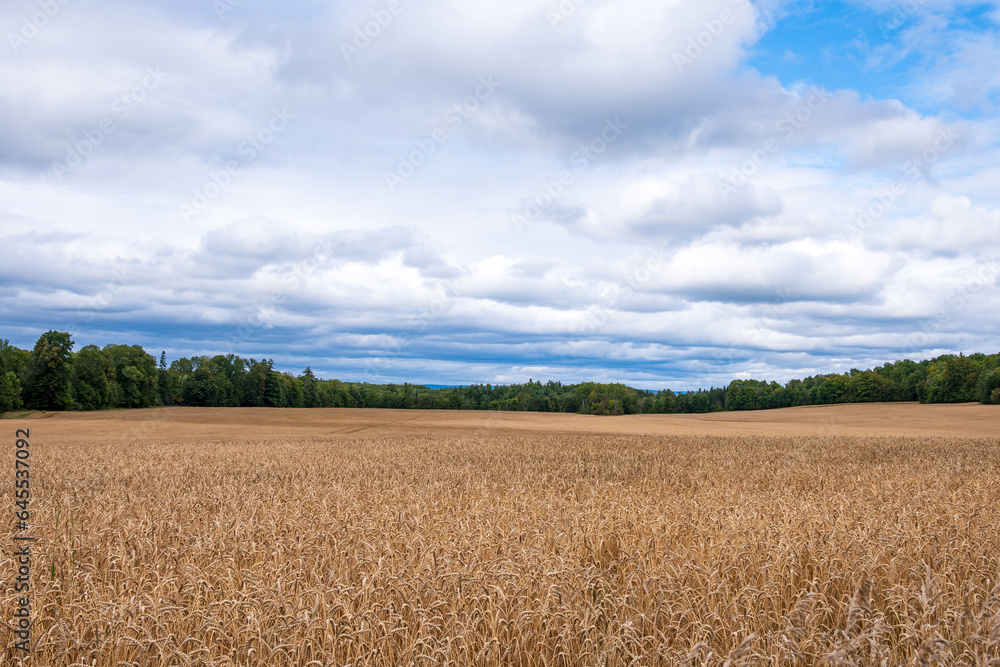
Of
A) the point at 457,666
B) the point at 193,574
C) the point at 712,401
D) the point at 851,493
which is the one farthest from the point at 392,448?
the point at 712,401

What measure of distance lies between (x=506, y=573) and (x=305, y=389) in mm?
121604

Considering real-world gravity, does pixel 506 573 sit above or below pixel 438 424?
above

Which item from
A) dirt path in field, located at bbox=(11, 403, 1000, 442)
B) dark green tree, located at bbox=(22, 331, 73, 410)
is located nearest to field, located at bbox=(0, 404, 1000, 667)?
dirt path in field, located at bbox=(11, 403, 1000, 442)

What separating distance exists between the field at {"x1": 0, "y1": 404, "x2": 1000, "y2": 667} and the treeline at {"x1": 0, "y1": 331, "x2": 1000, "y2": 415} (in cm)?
7597

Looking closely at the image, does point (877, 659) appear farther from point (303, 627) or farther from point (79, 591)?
point (79, 591)

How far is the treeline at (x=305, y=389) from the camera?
74.2m

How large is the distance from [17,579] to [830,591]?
25.8 feet

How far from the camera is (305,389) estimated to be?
119938 mm

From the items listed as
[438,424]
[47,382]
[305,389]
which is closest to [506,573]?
[438,424]

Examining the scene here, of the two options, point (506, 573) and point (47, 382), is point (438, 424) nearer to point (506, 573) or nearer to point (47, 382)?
point (506, 573)

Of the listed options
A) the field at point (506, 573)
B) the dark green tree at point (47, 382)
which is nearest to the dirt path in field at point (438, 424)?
the dark green tree at point (47, 382)

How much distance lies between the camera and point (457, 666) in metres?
4.12

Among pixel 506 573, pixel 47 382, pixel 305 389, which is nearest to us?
pixel 506 573

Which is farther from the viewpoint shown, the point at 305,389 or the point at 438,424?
the point at 305,389
